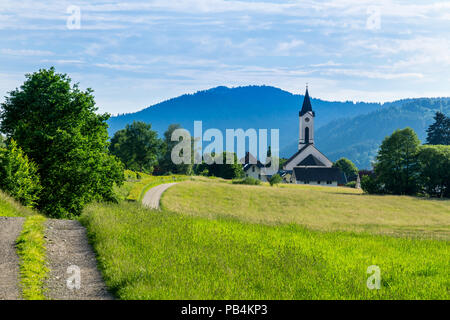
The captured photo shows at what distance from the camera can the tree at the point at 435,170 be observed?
76375 mm

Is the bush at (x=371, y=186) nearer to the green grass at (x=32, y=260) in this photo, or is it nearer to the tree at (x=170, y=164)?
the tree at (x=170, y=164)

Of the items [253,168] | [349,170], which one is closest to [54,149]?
[253,168]

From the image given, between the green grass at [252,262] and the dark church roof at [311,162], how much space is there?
117 meters

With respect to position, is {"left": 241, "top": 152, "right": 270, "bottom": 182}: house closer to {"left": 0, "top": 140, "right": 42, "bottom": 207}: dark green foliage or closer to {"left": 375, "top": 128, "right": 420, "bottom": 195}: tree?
{"left": 375, "top": 128, "right": 420, "bottom": 195}: tree

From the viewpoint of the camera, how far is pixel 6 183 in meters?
26.2

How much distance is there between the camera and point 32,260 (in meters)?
11.1

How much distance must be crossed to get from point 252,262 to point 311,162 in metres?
124

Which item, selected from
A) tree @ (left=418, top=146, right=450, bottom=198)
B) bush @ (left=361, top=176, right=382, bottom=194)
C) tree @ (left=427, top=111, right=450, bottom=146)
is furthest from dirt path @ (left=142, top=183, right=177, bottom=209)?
tree @ (left=427, top=111, right=450, bottom=146)

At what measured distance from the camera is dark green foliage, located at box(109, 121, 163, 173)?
114688 mm

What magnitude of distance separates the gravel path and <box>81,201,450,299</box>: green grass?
12.1 inches

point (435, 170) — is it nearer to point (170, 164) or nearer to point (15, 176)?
point (15, 176)
